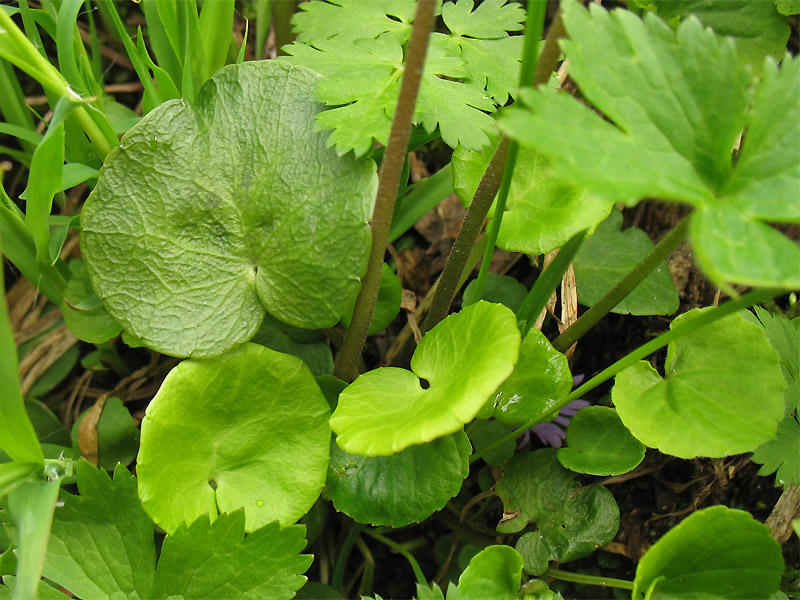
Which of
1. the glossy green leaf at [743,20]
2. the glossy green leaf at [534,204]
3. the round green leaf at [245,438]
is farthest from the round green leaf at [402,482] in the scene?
the glossy green leaf at [743,20]

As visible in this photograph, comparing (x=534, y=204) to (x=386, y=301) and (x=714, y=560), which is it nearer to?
(x=386, y=301)

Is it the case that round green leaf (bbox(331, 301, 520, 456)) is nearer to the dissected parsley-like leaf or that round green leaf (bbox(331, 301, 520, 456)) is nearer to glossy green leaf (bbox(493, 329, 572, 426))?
glossy green leaf (bbox(493, 329, 572, 426))

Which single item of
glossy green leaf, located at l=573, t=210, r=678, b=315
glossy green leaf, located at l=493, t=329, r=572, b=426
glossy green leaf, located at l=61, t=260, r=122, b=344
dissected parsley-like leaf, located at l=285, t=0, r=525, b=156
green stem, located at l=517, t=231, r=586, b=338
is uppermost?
dissected parsley-like leaf, located at l=285, t=0, r=525, b=156

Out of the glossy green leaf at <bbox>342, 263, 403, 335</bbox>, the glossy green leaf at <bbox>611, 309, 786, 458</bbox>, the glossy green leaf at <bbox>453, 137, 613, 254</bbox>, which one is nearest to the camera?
the glossy green leaf at <bbox>611, 309, 786, 458</bbox>

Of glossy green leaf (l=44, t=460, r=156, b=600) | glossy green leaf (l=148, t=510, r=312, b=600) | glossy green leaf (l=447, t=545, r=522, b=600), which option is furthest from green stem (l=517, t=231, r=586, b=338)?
glossy green leaf (l=44, t=460, r=156, b=600)

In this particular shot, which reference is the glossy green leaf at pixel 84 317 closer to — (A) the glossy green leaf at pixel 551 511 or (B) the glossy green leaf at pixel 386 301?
(B) the glossy green leaf at pixel 386 301

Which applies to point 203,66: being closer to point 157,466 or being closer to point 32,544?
point 157,466
